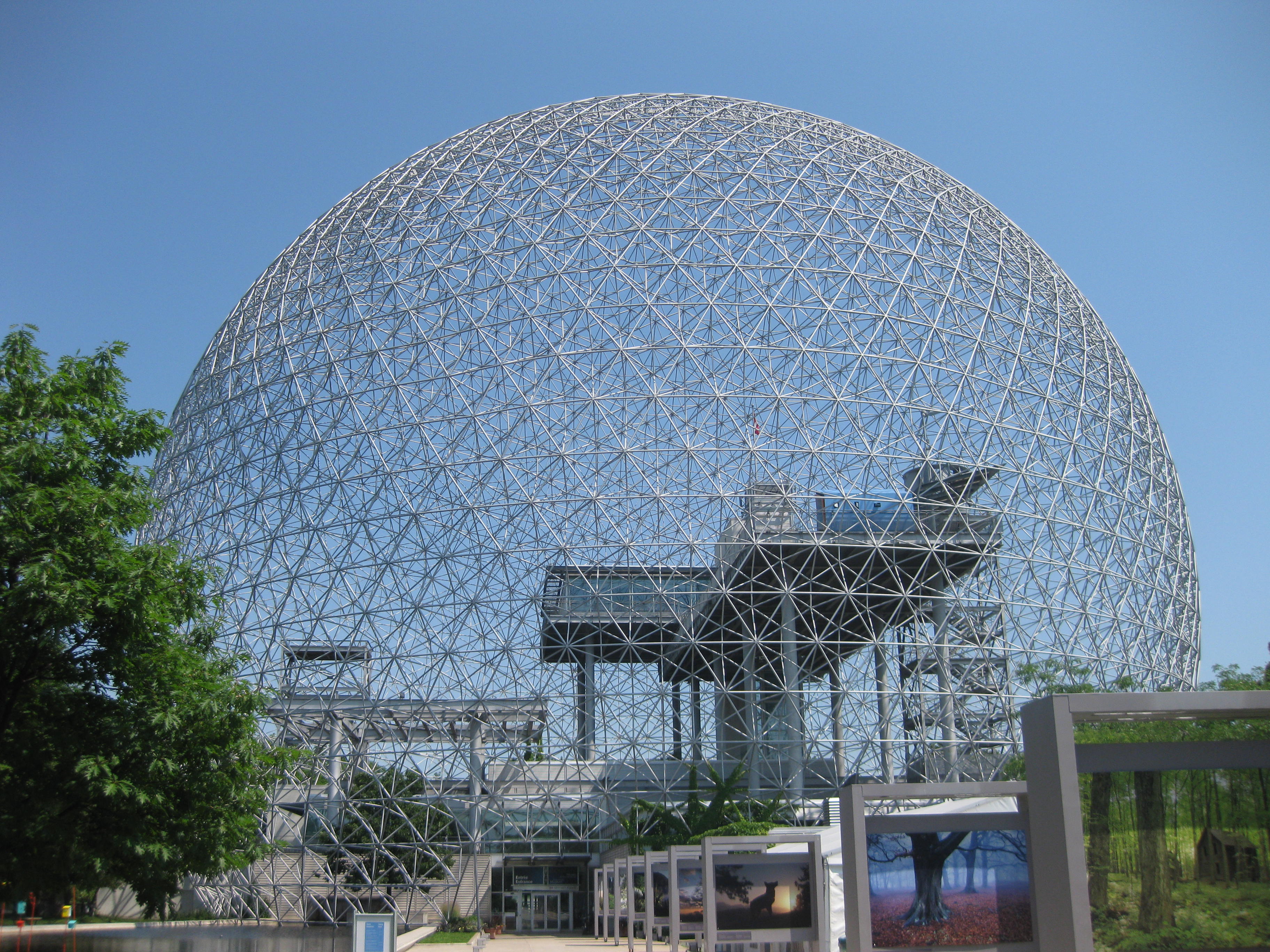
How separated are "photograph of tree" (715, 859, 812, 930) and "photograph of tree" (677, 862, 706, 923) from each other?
2.11 meters

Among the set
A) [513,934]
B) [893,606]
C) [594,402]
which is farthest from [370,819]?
[893,606]

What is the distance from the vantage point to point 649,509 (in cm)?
2795

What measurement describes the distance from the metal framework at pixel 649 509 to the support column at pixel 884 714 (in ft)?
0.56

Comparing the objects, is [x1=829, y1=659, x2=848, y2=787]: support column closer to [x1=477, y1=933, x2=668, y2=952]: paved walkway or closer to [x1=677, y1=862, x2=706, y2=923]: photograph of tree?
[x1=477, y1=933, x2=668, y2=952]: paved walkway

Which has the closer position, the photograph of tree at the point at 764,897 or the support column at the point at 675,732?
the photograph of tree at the point at 764,897

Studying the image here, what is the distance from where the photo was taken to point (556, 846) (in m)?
30.6

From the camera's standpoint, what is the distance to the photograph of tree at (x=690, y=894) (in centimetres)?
1666

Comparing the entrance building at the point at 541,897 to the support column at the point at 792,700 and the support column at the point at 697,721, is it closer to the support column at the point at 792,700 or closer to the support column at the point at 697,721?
the support column at the point at 697,721

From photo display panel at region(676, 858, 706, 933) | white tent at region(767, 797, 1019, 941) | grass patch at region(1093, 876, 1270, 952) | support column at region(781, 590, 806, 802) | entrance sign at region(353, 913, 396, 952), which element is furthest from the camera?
support column at region(781, 590, 806, 802)

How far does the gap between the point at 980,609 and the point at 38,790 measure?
76.4 feet

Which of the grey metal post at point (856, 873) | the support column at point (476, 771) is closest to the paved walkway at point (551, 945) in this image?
the support column at point (476, 771)

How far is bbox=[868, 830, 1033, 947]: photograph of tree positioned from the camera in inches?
433

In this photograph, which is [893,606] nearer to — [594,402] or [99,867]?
[594,402]

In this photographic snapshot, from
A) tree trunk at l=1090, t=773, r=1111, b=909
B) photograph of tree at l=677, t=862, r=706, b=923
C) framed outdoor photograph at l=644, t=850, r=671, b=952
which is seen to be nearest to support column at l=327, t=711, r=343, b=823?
framed outdoor photograph at l=644, t=850, r=671, b=952
